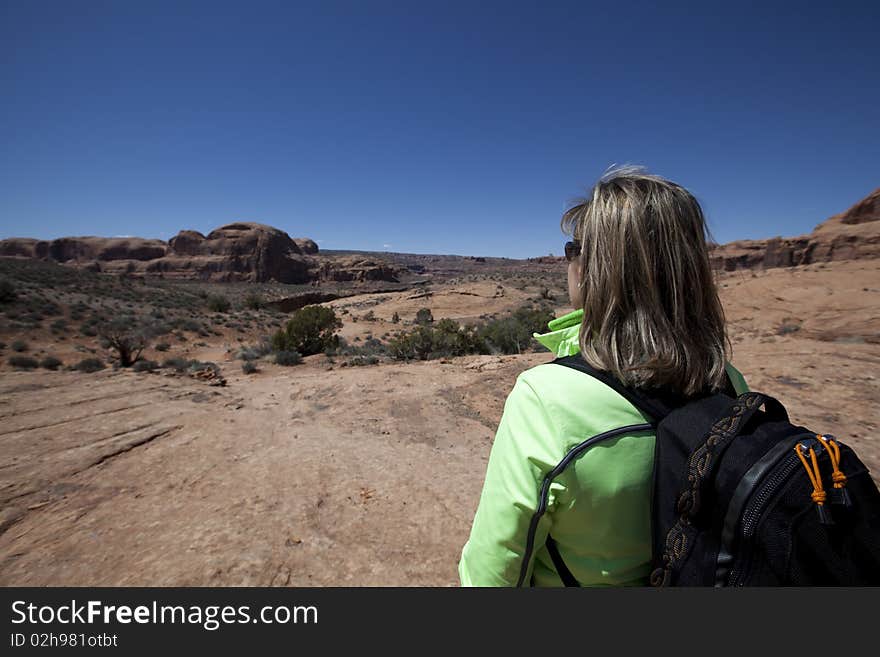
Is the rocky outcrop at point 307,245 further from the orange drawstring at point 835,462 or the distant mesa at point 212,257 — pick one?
the orange drawstring at point 835,462

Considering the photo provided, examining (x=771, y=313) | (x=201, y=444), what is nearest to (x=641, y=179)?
(x=201, y=444)

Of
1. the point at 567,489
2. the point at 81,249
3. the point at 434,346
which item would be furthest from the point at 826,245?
the point at 81,249

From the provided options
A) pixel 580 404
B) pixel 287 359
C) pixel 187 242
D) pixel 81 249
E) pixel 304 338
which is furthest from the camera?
pixel 81 249

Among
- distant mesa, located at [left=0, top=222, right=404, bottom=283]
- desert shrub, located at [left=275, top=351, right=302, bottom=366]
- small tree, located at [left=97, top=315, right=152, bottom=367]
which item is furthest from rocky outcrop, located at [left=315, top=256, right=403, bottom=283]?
desert shrub, located at [left=275, top=351, right=302, bottom=366]

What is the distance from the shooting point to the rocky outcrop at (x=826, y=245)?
3247cm

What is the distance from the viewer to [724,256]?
49.3m

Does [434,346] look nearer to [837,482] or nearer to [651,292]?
[651,292]

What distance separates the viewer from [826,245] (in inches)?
1403

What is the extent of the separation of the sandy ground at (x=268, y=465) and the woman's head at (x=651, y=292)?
2986mm

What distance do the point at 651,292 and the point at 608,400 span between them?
0.36 metres

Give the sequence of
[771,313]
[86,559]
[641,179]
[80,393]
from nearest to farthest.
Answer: [641,179], [86,559], [80,393], [771,313]

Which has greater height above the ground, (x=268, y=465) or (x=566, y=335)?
(x=566, y=335)
